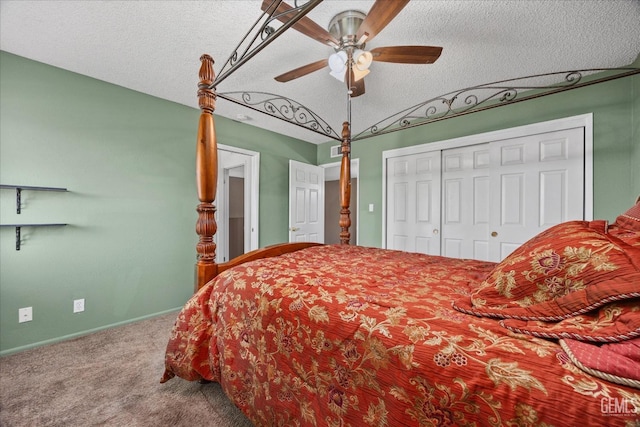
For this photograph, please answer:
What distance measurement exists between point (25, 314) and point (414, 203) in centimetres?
416

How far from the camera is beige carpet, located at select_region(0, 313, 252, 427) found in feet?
4.58

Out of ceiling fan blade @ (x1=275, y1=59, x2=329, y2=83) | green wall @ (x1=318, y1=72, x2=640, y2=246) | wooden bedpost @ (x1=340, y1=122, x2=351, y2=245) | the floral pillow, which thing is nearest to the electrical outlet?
wooden bedpost @ (x1=340, y1=122, x2=351, y2=245)

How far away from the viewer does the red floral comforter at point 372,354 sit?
54 centimetres

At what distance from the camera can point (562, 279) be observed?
721mm

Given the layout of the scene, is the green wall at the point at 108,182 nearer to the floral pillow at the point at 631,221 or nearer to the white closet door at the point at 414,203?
the white closet door at the point at 414,203

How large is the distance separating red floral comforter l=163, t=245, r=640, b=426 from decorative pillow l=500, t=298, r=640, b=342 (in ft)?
0.10

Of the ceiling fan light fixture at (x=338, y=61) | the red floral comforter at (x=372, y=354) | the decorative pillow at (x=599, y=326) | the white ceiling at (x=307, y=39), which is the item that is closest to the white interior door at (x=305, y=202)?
the white ceiling at (x=307, y=39)

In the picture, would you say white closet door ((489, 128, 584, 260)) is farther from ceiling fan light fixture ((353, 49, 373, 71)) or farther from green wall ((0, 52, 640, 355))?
ceiling fan light fixture ((353, 49, 373, 71))

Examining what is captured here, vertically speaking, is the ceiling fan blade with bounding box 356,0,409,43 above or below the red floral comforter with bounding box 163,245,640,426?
above

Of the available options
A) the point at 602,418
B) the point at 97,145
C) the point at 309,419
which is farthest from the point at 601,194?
the point at 97,145

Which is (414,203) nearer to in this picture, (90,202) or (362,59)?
(362,59)

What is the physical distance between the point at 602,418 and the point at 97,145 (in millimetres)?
3502

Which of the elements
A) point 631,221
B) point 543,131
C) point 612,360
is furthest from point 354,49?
point 543,131

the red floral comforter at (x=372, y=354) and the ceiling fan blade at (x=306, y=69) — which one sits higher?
the ceiling fan blade at (x=306, y=69)
